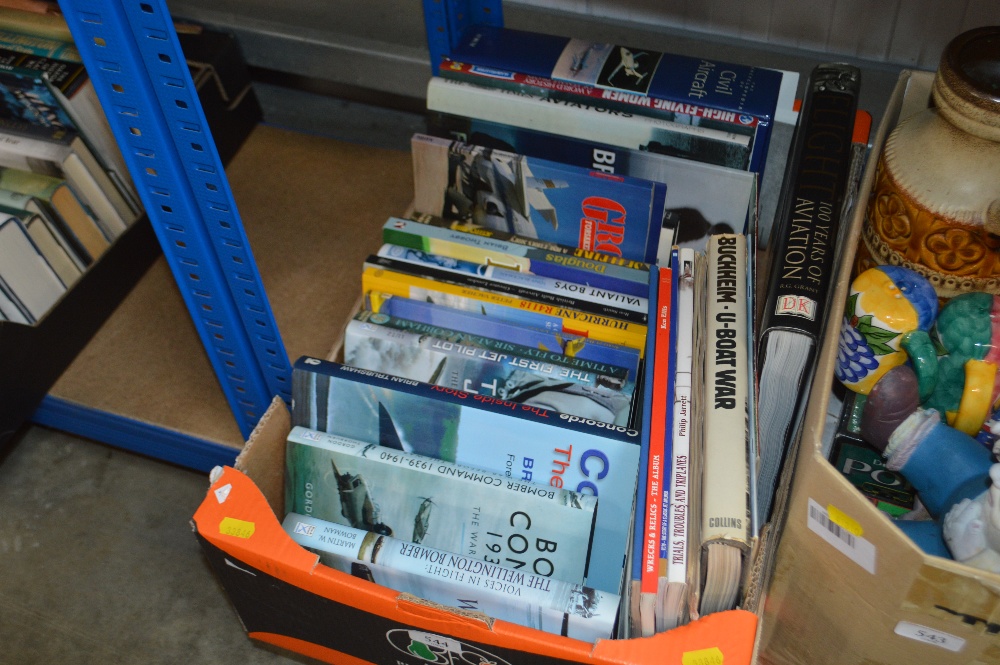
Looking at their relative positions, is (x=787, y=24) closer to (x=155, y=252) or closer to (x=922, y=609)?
(x=922, y=609)

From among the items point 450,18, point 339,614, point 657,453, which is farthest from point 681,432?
point 450,18

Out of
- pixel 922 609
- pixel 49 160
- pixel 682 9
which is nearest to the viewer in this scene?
pixel 922 609

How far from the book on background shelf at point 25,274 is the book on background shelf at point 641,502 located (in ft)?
3.03

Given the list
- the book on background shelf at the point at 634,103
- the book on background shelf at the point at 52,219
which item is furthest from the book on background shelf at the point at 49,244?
the book on background shelf at the point at 634,103

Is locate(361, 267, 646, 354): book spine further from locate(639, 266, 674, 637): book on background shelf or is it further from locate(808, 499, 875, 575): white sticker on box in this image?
locate(808, 499, 875, 575): white sticker on box

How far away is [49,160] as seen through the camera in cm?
133

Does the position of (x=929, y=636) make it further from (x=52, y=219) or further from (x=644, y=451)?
(x=52, y=219)

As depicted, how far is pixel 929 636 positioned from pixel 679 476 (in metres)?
0.26

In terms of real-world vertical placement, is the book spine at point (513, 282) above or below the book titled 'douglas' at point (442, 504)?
above

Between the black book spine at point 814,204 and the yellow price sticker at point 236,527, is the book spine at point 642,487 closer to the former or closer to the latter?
the black book spine at point 814,204

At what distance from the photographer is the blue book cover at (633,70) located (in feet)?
3.63

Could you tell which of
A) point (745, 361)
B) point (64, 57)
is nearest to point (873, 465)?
point (745, 361)

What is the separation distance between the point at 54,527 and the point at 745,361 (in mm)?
1138

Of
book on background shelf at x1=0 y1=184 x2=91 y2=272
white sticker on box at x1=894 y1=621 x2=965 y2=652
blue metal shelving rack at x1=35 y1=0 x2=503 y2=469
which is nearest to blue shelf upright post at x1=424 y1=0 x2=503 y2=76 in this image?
blue metal shelving rack at x1=35 y1=0 x2=503 y2=469
